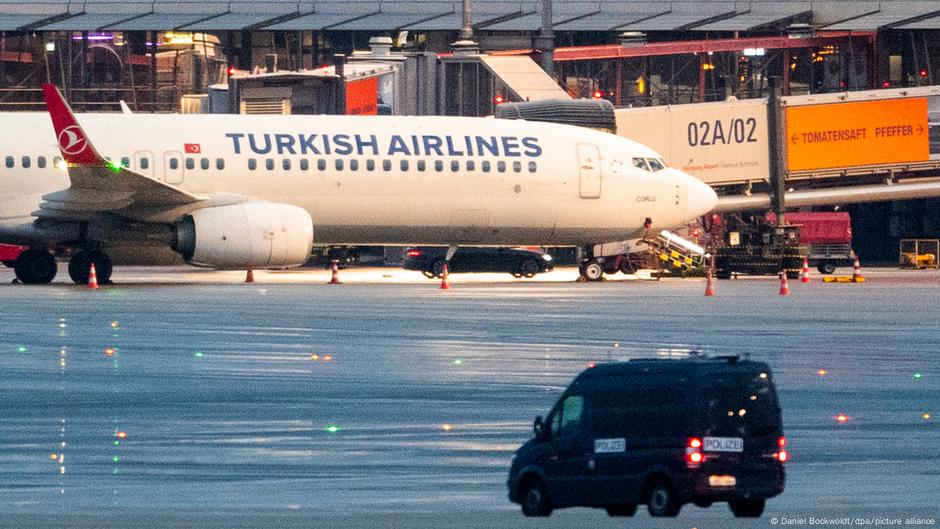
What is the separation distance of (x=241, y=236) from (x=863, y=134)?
2109 centimetres

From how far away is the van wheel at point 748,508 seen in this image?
1204 cm

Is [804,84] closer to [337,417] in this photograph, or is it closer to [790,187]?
[790,187]

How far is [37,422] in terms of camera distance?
16.4m

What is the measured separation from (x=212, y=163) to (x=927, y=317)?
621 inches

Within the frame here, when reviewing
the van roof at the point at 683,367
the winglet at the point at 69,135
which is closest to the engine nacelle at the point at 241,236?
the winglet at the point at 69,135

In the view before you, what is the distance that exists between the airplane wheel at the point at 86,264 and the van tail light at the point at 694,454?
2759cm

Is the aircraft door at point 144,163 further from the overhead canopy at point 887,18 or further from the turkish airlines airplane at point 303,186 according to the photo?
the overhead canopy at point 887,18

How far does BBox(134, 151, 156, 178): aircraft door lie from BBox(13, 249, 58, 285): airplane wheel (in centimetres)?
297

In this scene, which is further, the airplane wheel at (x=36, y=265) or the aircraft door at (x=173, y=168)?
the airplane wheel at (x=36, y=265)

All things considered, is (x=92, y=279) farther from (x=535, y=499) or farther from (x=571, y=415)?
(x=535, y=499)

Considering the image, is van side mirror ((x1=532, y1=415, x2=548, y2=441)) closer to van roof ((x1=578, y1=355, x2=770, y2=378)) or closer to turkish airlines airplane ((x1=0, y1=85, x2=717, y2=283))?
van roof ((x1=578, y1=355, x2=770, y2=378))

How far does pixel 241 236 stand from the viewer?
36.1 meters

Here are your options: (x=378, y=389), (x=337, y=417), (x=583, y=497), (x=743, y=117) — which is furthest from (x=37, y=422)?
(x=743, y=117)

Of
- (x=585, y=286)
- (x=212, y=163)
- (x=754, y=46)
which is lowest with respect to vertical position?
(x=585, y=286)
